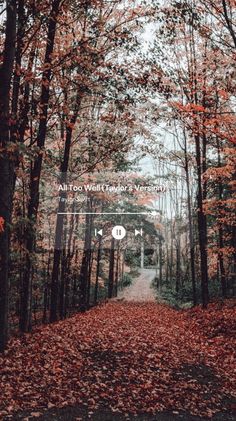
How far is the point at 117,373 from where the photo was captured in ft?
27.9

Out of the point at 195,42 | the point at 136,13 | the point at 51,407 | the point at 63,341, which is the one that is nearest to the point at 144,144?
the point at 195,42

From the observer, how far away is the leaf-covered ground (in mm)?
6891

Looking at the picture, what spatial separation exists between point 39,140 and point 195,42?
37.3ft

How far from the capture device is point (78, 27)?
16.7 metres

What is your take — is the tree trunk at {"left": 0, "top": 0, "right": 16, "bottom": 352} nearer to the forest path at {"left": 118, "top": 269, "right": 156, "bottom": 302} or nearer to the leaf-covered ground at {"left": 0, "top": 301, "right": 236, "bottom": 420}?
the leaf-covered ground at {"left": 0, "top": 301, "right": 236, "bottom": 420}

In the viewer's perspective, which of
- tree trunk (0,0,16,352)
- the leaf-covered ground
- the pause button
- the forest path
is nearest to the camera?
the leaf-covered ground

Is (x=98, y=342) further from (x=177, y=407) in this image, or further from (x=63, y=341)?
(x=177, y=407)

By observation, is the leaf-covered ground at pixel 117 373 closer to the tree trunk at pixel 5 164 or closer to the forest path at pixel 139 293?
the tree trunk at pixel 5 164

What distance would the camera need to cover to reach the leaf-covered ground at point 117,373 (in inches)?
271

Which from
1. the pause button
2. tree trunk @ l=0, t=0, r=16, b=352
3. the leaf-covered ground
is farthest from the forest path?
tree trunk @ l=0, t=0, r=16, b=352

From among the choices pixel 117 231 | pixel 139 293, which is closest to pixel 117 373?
pixel 117 231

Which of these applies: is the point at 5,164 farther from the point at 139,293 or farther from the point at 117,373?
the point at 139,293

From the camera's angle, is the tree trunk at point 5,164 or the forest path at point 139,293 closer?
the tree trunk at point 5,164

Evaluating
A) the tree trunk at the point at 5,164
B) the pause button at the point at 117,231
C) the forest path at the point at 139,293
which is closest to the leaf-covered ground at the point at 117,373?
the tree trunk at the point at 5,164
